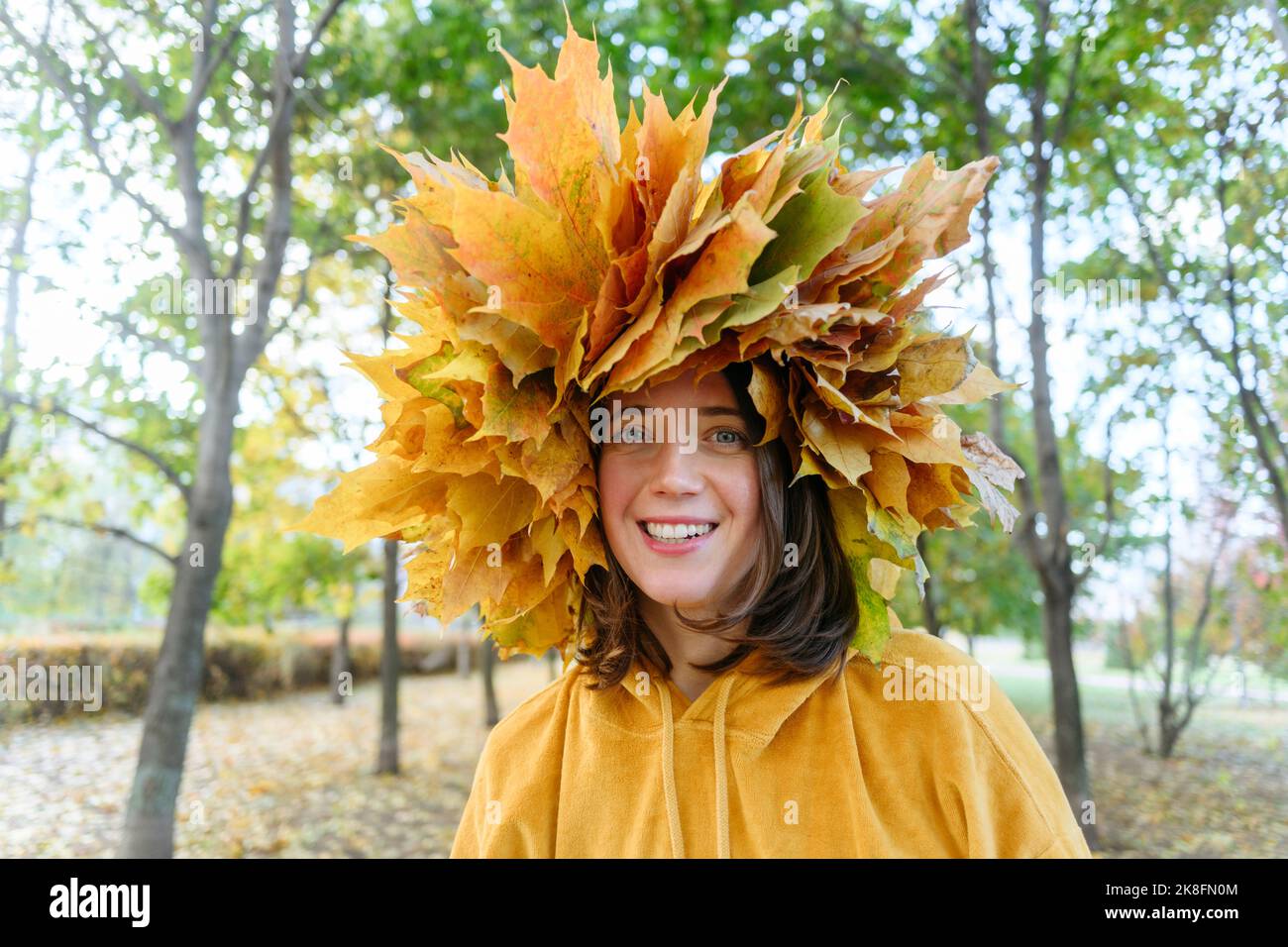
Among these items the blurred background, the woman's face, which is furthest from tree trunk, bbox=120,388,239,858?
the woman's face

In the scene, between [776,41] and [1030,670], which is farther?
[1030,670]

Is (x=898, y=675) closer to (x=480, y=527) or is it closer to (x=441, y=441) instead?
(x=480, y=527)

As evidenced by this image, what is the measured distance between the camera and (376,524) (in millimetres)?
1644

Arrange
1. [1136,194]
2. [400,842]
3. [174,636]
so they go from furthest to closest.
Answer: [400,842], [1136,194], [174,636]

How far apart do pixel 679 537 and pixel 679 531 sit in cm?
1

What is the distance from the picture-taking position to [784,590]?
165 cm

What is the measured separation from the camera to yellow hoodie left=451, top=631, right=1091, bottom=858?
1494mm

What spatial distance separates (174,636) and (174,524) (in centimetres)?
379

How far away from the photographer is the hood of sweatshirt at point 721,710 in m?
1.58

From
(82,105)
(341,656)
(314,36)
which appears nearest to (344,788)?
(341,656)

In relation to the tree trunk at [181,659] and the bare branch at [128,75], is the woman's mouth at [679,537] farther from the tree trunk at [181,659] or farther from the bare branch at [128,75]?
the bare branch at [128,75]
